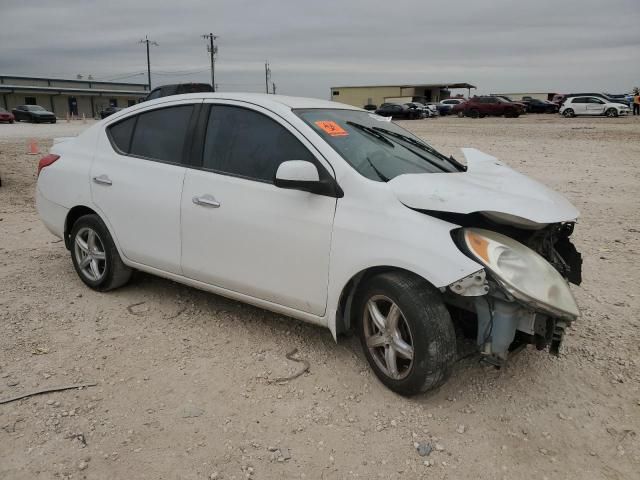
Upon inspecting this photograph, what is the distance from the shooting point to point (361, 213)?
324cm

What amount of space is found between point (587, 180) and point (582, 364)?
807 cm

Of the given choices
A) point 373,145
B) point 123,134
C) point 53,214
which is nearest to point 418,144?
point 373,145

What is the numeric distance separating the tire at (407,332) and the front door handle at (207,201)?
3.87ft

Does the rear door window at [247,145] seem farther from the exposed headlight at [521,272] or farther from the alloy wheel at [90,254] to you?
the alloy wheel at [90,254]

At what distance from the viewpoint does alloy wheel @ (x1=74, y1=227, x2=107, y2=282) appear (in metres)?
4.71

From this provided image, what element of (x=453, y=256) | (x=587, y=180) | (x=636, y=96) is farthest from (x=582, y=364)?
(x=636, y=96)

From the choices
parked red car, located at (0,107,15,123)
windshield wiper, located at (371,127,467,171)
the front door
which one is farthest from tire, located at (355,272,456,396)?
parked red car, located at (0,107,15,123)

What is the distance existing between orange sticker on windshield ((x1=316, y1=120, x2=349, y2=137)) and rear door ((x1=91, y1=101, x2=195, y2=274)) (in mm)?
1081

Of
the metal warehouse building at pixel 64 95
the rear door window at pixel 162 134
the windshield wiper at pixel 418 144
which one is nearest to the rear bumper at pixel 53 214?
the rear door window at pixel 162 134

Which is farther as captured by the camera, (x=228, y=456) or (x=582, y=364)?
(x=582, y=364)

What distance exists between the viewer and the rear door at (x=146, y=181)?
4102mm

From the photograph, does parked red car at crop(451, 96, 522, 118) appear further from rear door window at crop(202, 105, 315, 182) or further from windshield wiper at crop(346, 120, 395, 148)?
rear door window at crop(202, 105, 315, 182)

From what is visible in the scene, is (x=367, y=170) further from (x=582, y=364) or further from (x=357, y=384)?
(x=582, y=364)

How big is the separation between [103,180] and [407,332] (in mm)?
2806
